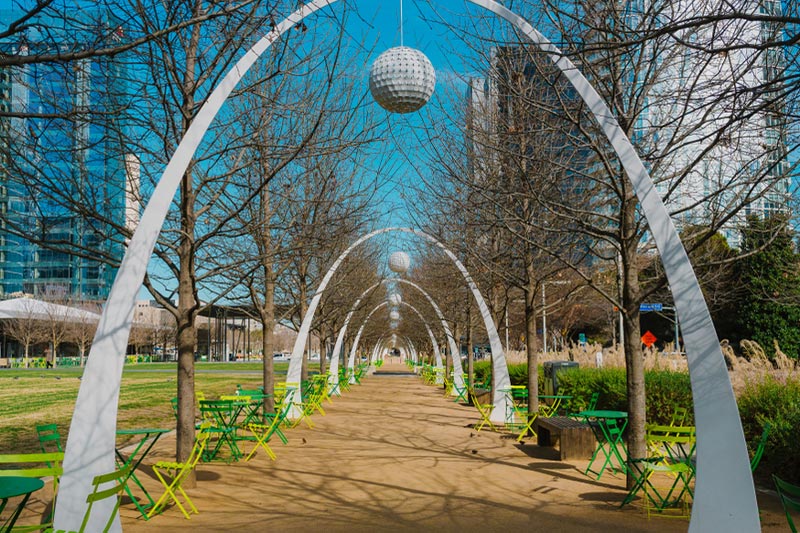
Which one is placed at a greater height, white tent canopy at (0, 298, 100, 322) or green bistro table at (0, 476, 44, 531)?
white tent canopy at (0, 298, 100, 322)

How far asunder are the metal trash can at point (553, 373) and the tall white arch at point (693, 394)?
11.9m

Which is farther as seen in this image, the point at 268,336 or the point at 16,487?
the point at 268,336

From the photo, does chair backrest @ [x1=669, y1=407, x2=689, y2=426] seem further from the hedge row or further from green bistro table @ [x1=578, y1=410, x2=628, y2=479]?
green bistro table @ [x1=578, y1=410, x2=628, y2=479]

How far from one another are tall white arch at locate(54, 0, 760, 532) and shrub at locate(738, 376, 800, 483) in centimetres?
424

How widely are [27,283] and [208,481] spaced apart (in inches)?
3040

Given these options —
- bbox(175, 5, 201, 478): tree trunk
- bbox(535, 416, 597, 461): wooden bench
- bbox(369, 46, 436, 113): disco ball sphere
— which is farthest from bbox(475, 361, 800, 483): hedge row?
bbox(175, 5, 201, 478): tree trunk

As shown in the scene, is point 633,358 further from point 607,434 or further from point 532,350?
point 532,350

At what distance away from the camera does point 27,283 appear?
75.3 meters

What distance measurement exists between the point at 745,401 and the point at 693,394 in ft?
19.2

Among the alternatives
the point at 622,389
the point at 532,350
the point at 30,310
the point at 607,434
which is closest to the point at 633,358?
the point at 607,434

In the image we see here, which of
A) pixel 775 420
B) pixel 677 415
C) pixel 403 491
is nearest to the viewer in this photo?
pixel 403 491

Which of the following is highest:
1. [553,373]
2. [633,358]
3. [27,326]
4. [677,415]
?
[27,326]

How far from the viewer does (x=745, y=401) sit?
10.2 meters

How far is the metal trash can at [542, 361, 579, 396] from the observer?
17372 millimetres
